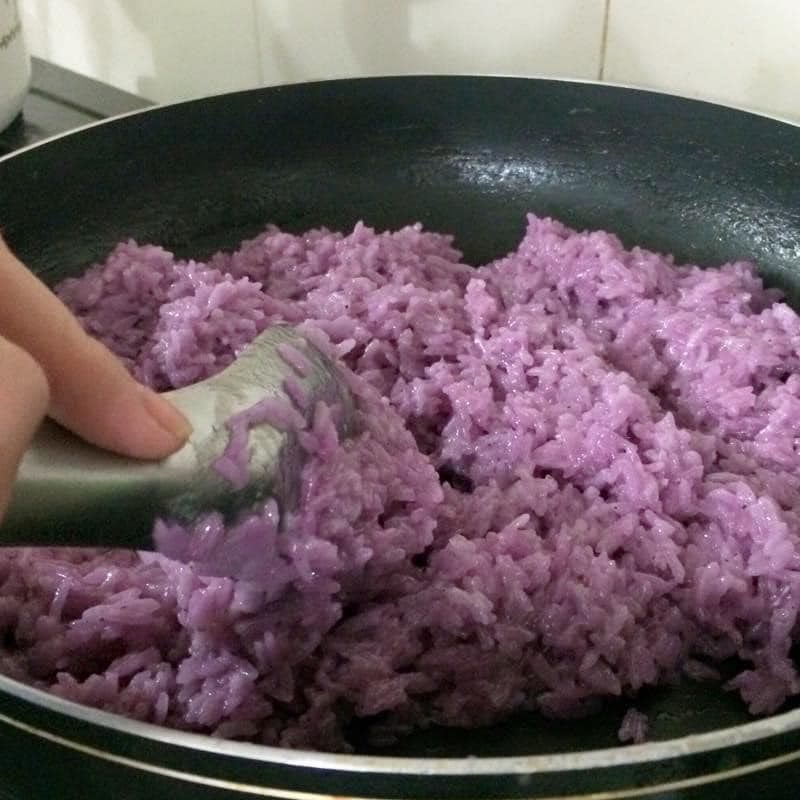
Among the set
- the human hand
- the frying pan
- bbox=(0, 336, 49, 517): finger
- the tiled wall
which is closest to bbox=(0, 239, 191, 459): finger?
the human hand

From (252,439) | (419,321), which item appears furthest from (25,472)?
(419,321)

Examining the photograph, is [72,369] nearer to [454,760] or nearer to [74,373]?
[74,373]

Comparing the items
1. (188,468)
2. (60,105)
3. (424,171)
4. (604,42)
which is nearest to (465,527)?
(188,468)

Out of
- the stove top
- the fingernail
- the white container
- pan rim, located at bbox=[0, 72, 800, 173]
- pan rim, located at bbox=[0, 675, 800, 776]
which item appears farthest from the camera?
the stove top

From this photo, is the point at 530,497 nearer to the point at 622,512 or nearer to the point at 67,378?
the point at 622,512

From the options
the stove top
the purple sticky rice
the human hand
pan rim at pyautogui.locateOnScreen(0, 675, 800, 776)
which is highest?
the human hand

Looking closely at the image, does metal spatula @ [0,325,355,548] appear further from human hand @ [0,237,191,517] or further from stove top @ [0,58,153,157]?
stove top @ [0,58,153,157]

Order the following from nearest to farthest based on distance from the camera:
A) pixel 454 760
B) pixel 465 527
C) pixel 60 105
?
pixel 454 760 → pixel 465 527 → pixel 60 105
